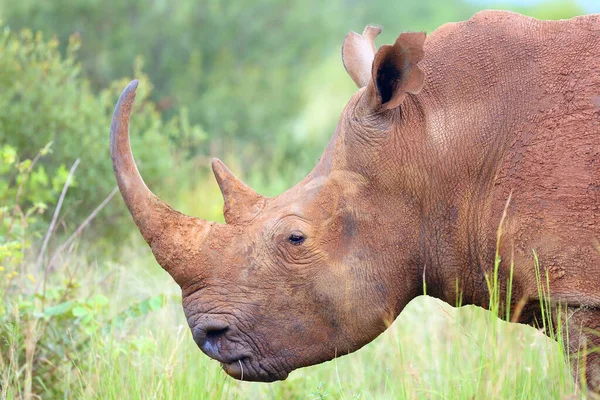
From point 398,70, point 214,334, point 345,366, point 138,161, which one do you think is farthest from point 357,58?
point 138,161

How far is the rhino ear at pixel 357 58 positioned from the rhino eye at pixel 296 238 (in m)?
0.99

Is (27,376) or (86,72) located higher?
(86,72)

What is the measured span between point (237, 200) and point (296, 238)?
0.34 meters

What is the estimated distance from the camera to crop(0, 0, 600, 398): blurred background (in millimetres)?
4965

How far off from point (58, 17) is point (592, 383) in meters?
10.4

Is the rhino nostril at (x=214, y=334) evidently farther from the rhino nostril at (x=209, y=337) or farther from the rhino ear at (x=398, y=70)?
the rhino ear at (x=398, y=70)

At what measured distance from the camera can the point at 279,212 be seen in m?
4.23

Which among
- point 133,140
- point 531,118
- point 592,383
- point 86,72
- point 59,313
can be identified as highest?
point 86,72

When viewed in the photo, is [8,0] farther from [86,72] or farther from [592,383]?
[592,383]

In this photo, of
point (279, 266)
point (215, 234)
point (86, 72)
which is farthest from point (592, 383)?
point (86, 72)

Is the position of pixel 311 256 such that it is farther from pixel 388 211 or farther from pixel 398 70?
pixel 398 70

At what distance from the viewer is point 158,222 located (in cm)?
416

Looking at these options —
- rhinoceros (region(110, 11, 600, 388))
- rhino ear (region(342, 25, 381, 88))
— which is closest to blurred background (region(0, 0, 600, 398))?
rhinoceros (region(110, 11, 600, 388))

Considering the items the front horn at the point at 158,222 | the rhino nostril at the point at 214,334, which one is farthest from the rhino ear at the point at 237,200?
the rhino nostril at the point at 214,334
